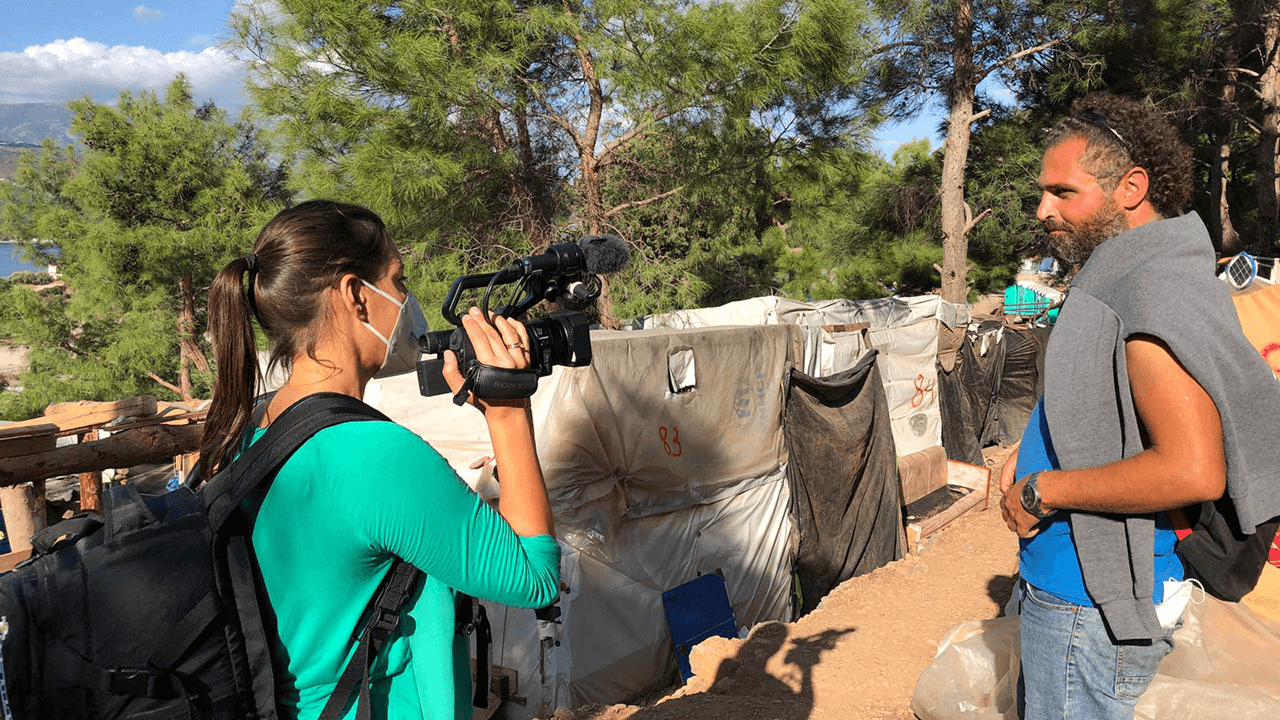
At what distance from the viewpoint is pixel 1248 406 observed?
1467mm

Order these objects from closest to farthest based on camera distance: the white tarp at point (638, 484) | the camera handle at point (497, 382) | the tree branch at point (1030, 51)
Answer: the camera handle at point (497, 382) < the white tarp at point (638, 484) < the tree branch at point (1030, 51)

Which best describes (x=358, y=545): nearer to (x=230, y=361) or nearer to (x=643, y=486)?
(x=230, y=361)

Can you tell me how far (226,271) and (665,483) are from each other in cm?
446

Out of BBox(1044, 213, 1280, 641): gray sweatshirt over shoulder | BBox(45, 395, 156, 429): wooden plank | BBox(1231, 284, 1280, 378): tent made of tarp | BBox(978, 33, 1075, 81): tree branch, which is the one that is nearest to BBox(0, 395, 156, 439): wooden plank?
BBox(45, 395, 156, 429): wooden plank

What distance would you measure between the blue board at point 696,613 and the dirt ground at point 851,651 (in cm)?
51

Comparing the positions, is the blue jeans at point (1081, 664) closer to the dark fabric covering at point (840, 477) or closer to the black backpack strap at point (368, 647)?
the black backpack strap at point (368, 647)

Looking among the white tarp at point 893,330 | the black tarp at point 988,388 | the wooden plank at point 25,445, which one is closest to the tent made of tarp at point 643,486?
the wooden plank at point 25,445

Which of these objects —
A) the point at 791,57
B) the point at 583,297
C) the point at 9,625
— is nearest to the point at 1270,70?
the point at 791,57

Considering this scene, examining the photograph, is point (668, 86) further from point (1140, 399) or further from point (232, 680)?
point (232, 680)

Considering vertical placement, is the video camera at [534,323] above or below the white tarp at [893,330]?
above

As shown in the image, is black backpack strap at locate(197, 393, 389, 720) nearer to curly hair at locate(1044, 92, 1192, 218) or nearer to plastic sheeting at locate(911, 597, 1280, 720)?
curly hair at locate(1044, 92, 1192, 218)

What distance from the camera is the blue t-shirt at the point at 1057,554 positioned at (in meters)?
1.63

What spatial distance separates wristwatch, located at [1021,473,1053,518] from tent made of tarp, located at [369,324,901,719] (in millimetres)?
3263

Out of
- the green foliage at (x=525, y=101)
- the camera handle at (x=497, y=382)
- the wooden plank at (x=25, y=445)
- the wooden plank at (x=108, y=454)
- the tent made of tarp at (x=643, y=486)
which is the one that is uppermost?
the green foliage at (x=525, y=101)
